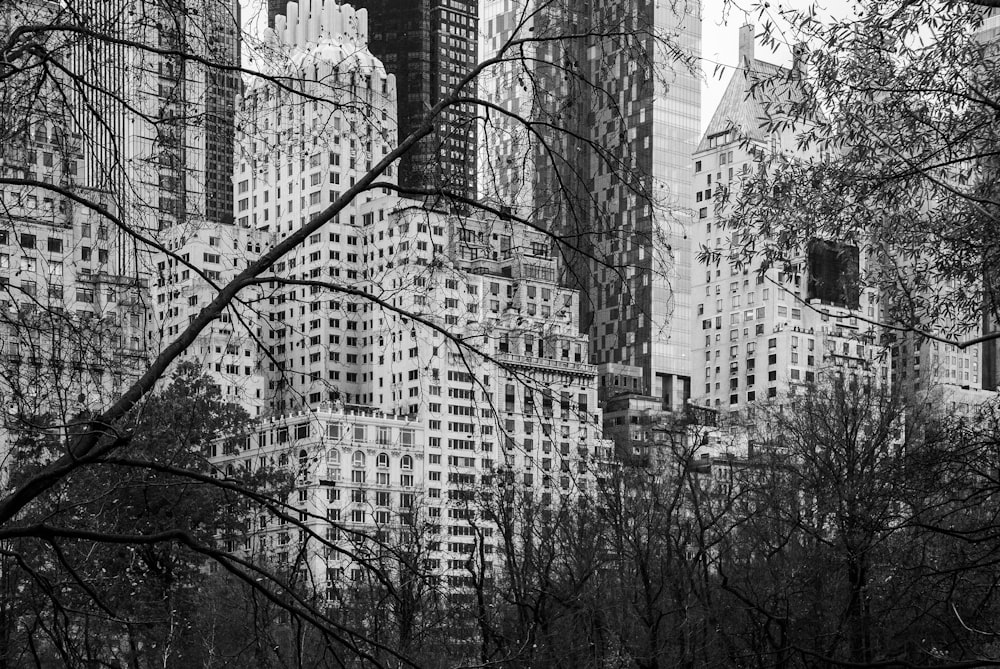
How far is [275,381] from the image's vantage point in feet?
36.0

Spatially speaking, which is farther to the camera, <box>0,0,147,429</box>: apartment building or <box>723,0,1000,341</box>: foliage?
<box>723,0,1000,341</box>: foliage

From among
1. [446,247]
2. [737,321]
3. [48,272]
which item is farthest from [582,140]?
[737,321]

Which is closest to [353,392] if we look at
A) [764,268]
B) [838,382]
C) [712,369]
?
[712,369]

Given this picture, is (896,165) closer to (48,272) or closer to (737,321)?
(48,272)

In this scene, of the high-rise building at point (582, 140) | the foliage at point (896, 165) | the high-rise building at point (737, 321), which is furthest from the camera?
the high-rise building at point (737, 321)

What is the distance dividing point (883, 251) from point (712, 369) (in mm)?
164560

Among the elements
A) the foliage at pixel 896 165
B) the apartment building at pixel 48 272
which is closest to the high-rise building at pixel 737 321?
the foliage at pixel 896 165

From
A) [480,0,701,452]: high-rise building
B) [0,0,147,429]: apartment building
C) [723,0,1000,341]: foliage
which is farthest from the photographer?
[723,0,1000,341]: foliage

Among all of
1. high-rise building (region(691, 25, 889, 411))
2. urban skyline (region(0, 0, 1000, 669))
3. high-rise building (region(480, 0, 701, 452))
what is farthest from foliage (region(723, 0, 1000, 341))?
high-rise building (region(691, 25, 889, 411))

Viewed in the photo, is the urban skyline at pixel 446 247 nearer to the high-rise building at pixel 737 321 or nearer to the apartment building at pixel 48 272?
the apartment building at pixel 48 272

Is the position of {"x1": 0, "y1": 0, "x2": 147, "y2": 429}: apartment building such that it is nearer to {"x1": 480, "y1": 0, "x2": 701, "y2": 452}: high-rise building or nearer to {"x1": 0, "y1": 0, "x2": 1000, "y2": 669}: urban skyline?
{"x1": 0, "y1": 0, "x2": 1000, "y2": 669}: urban skyline

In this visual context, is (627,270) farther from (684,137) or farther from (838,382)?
(684,137)

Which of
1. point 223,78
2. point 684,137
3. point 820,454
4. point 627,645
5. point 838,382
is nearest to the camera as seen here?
point 223,78

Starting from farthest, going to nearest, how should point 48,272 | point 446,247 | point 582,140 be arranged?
point 446,247, point 48,272, point 582,140
